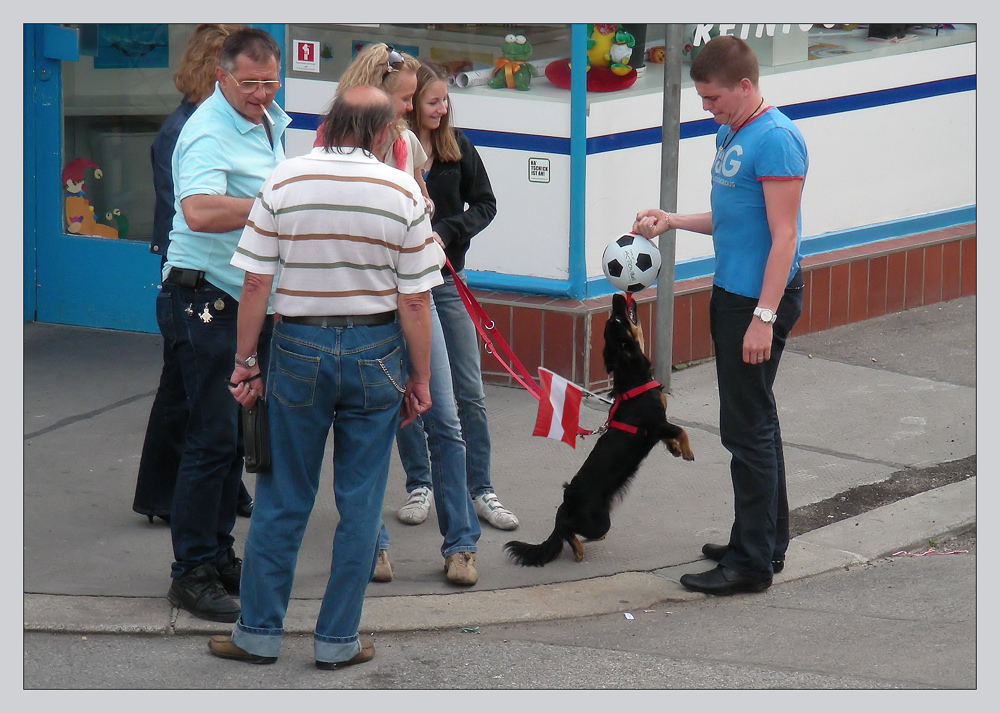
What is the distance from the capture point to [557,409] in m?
5.01

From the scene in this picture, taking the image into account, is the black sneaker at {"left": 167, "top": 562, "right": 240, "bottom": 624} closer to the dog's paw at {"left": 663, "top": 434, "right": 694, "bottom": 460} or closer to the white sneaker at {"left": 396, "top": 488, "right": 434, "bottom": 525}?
the white sneaker at {"left": 396, "top": 488, "right": 434, "bottom": 525}

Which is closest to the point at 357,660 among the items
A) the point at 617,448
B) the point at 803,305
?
the point at 617,448

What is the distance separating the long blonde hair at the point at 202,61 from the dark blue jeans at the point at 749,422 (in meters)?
2.07

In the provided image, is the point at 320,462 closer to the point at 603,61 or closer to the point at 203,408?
the point at 203,408

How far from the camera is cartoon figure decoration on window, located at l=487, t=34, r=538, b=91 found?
6957 mm

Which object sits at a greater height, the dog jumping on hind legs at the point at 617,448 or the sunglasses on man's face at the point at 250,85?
the sunglasses on man's face at the point at 250,85

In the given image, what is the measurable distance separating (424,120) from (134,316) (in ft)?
12.2

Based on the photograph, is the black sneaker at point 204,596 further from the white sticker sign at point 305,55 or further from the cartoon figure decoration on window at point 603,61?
the white sticker sign at point 305,55

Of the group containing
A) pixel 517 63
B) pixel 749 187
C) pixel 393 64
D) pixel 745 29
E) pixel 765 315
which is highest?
pixel 745 29

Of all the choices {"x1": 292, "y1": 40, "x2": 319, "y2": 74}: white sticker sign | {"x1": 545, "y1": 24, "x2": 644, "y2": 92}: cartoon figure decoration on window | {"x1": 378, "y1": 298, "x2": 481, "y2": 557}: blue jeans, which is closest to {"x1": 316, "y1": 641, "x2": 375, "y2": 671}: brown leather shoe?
{"x1": 378, "y1": 298, "x2": 481, "y2": 557}: blue jeans

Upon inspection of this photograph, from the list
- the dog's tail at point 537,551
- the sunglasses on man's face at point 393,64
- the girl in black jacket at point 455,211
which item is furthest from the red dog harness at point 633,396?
the sunglasses on man's face at point 393,64

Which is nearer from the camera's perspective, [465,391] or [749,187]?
[749,187]

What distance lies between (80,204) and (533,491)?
12.6 ft

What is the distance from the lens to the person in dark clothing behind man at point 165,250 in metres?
4.64
